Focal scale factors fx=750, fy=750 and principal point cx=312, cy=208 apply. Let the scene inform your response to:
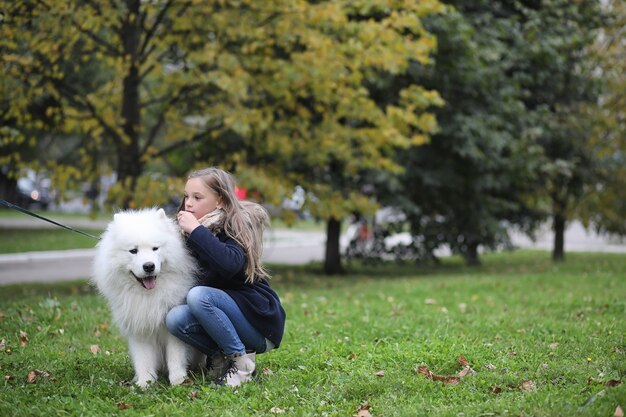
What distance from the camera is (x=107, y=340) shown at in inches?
266

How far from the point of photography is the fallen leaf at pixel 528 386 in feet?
15.6

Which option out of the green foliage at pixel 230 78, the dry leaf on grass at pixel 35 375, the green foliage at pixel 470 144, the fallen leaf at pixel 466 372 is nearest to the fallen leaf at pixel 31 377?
the dry leaf on grass at pixel 35 375

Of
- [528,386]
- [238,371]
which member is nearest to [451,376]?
[528,386]

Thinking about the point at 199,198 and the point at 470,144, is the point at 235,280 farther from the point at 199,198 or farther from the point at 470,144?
the point at 470,144

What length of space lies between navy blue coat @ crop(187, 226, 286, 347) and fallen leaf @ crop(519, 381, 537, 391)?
64.1 inches

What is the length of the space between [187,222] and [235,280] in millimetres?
517

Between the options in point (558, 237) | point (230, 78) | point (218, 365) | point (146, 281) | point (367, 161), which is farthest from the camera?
point (558, 237)

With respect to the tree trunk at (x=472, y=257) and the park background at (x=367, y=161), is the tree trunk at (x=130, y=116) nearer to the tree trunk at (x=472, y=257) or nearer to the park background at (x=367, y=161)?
the park background at (x=367, y=161)

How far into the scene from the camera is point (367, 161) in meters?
11.8

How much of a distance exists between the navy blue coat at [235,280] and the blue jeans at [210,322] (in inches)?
3.1

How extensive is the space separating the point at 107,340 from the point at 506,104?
990 cm

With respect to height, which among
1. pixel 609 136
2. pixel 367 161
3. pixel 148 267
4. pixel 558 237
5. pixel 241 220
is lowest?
pixel 148 267

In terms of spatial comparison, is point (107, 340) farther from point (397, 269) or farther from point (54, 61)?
point (397, 269)

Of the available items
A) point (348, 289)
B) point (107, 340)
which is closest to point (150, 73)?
point (348, 289)
